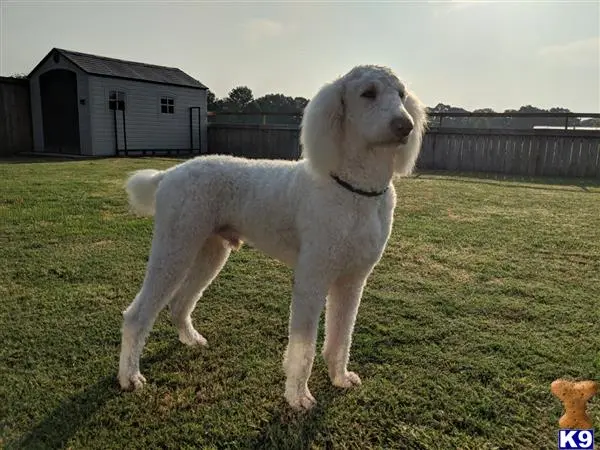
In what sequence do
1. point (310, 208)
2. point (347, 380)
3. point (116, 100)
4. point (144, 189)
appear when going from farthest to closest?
point (116, 100), point (144, 189), point (347, 380), point (310, 208)

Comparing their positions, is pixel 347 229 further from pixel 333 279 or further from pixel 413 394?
pixel 413 394

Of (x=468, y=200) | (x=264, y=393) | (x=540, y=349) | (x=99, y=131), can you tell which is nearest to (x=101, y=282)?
(x=264, y=393)

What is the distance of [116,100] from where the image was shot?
16.8 metres

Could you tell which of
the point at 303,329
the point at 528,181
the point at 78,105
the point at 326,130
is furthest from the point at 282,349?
the point at 78,105

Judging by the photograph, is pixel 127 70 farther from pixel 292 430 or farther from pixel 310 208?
pixel 292 430

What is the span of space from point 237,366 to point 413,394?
1.02m

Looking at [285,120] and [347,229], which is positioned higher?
[285,120]

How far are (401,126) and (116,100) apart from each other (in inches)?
673

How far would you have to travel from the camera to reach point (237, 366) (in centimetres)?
267

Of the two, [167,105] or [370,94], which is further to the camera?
[167,105]

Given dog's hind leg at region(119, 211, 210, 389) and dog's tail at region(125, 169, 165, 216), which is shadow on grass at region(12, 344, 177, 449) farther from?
dog's tail at region(125, 169, 165, 216)

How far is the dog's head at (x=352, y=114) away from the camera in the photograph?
210 centimetres

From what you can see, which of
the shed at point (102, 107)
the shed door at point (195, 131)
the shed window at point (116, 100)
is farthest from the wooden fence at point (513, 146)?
the shed window at point (116, 100)

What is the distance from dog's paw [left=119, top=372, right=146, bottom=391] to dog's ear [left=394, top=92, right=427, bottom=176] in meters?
1.81
